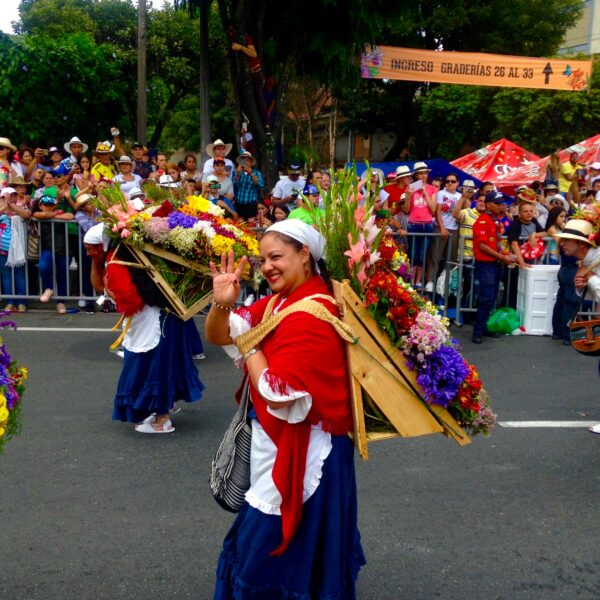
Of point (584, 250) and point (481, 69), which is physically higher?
point (481, 69)

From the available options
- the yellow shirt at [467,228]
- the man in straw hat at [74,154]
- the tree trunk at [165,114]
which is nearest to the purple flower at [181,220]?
the yellow shirt at [467,228]

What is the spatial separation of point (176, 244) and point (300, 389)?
10.8 feet

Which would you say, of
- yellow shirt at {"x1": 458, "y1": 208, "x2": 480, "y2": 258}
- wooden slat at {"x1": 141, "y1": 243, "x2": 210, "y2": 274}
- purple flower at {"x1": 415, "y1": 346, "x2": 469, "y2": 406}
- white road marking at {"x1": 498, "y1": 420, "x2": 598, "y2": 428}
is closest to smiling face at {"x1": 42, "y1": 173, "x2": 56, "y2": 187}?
wooden slat at {"x1": 141, "y1": 243, "x2": 210, "y2": 274}

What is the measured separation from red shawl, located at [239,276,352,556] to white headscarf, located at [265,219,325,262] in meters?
0.21

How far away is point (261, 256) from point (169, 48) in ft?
104

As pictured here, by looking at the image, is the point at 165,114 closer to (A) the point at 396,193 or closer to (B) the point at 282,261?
(A) the point at 396,193

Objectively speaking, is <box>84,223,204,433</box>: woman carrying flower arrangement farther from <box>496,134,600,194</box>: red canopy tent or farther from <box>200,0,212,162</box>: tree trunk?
<box>496,134,600,194</box>: red canopy tent

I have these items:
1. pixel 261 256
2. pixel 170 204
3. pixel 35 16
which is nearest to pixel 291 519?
pixel 261 256

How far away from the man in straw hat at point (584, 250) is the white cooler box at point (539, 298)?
430cm

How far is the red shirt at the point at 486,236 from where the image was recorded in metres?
9.18

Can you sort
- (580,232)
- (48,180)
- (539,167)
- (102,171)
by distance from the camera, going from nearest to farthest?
(580,232), (48,180), (102,171), (539,167)

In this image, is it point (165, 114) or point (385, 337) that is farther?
point (165, 114)

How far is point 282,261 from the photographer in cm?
286

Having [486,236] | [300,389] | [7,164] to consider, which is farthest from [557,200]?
[300,389]
